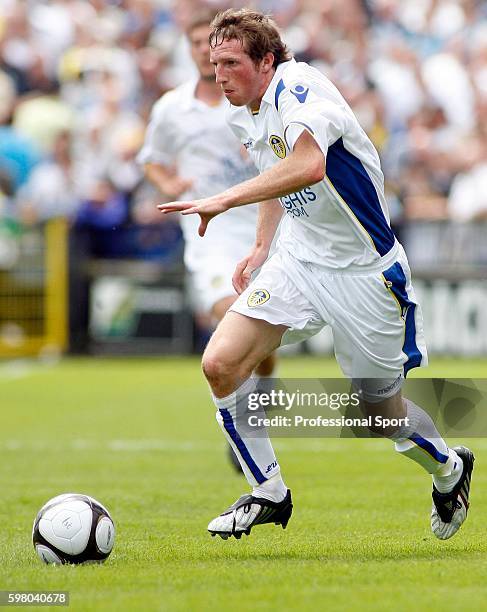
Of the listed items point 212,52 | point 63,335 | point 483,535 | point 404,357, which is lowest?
point 63,335

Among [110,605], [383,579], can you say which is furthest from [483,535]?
[110,605]

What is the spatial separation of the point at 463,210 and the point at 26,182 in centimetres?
635

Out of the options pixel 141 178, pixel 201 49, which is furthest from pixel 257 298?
pixel 141 178

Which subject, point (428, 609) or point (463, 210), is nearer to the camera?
point (428, 609)

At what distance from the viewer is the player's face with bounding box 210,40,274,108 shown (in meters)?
5.31

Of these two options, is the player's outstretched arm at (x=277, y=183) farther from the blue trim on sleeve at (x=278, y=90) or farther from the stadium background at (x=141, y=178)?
the stadium background at (x=141, y=178)

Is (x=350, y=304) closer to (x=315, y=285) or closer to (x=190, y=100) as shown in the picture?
(x=315, y=285)

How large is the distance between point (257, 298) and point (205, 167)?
3.74 meters

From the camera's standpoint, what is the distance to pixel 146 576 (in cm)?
466

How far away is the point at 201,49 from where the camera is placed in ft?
27.8

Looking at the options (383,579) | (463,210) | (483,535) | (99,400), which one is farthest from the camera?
(463,210)

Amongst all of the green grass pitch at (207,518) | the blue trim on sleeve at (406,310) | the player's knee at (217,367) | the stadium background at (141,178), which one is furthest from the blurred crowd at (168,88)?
the player's knee at (217,367)

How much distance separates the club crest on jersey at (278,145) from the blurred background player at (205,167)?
10.2 feet

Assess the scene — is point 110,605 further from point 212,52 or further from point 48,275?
point 48,275
